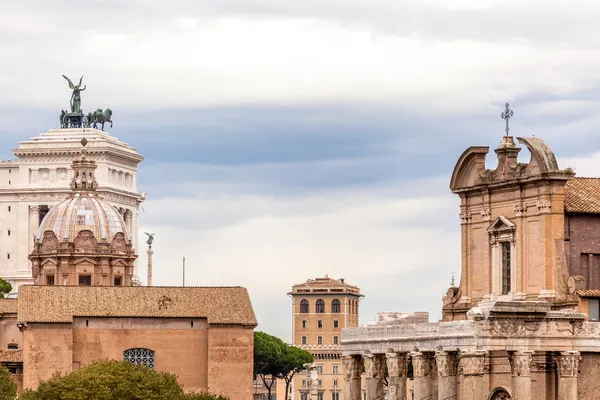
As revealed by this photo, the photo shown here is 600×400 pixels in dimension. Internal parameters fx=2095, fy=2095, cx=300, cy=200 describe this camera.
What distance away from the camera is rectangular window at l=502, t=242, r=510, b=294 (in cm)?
Result: 8188

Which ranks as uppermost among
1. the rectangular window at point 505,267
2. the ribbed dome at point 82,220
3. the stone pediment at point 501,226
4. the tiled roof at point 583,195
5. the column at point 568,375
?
the ribbed dome at point 82,220

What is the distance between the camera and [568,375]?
74.0 metres

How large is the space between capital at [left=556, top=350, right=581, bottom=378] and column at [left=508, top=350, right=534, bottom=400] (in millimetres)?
1487

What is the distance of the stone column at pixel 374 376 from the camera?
8219cm

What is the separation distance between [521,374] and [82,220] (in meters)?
67.5

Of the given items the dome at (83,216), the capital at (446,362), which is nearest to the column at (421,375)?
the capital at (446,362)

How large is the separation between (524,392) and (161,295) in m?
48.4

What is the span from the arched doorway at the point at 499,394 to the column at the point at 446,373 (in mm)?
2595

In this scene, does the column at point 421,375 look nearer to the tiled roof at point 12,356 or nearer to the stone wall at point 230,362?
the stone wall at point 230,362

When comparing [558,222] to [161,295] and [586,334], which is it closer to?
[586,334]

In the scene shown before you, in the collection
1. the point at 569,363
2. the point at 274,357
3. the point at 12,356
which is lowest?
the point at 569,363

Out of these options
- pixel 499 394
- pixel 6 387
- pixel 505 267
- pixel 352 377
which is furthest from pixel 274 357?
pixel 499 394

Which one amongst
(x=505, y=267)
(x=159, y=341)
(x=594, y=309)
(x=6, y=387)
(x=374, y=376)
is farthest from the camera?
(x=159, y=341)

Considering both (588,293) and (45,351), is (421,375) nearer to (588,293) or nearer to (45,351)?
(588,293)
